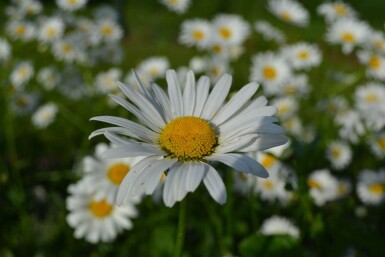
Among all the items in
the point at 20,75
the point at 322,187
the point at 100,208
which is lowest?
the point at 100,208

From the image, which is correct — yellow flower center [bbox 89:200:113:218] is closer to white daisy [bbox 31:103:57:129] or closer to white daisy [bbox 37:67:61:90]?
white daisy [bbox 31:103:57:129]

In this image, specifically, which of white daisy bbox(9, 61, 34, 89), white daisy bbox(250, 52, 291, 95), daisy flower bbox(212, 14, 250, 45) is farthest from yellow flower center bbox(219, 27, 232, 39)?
white daisy bbox(9, 61, 34, 89)

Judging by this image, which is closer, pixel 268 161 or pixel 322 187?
pixel 268 161

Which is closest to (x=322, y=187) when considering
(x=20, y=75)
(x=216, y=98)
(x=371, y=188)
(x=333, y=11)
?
(x=371, y=188)

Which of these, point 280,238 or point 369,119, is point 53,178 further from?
point 369,119

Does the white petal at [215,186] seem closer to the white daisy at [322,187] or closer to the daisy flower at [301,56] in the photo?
the white daisy at [322,187]

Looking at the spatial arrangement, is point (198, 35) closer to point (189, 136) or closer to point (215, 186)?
point (189, 136)
